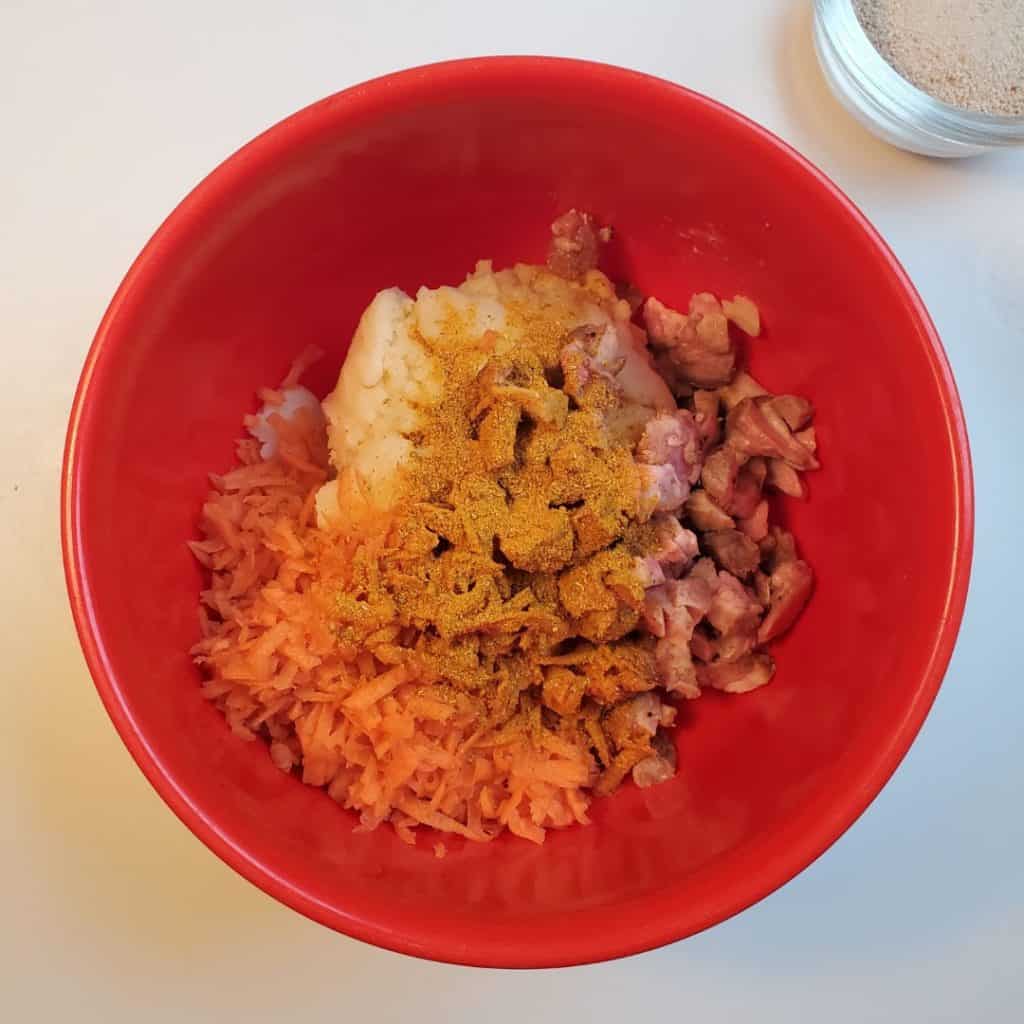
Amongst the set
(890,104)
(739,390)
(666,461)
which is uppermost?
(890,104)

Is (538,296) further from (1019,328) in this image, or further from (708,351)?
(1019,328)

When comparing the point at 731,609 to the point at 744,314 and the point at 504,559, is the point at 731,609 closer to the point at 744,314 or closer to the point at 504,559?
the point at 504,559

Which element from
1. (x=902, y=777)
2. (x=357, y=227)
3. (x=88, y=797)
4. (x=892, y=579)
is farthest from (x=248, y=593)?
(x=902, y=777)

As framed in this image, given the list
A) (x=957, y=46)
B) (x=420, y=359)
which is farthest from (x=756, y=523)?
(x=957, y=46)

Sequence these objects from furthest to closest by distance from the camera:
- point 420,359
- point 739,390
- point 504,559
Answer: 1. point 739,390
2. point 420,359
3. point 504,559

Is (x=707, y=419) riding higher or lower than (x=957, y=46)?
lower

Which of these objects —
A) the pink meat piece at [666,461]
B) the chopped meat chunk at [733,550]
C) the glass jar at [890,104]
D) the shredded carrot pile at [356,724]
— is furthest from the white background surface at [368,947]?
the pink meat piece at [666,461]

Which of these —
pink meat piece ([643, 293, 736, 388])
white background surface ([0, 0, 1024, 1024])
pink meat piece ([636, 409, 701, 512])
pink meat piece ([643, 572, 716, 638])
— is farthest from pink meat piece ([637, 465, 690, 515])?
white background surface ([0, 0, 1024, 1024])
